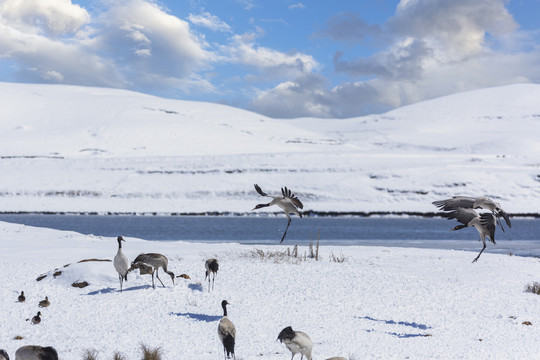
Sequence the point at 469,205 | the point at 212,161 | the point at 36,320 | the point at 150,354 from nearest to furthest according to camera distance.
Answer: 1. the point at 150,354
2. the point at 469,205
3. the point at 36,320
4. the point at 212,161

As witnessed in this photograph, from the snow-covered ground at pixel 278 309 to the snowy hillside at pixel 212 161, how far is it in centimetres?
4440

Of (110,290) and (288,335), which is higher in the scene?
(288,335)

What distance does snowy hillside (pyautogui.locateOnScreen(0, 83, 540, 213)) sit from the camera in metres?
64.6

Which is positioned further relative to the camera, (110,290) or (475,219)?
(110,290)

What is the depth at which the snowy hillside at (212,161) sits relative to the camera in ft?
212

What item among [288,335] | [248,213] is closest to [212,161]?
[248,213]

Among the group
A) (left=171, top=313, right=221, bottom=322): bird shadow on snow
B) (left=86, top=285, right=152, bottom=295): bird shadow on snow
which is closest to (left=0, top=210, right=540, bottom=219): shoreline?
(left=86, top=285, right=152, bottom=295): bird shadow on snow

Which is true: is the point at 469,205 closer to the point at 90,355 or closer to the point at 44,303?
the point at 90,355

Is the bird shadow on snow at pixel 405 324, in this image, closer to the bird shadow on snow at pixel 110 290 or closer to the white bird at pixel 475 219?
the white bird at pixel 475 219

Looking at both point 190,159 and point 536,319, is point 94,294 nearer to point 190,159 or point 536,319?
point 536,319

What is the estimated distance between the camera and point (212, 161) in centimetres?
8125

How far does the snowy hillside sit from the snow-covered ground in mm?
44402

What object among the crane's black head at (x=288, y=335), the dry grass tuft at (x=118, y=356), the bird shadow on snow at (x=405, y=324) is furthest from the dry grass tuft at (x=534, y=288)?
the dry grass tuft at (x=118, y=356)

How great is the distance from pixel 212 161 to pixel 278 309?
70193 mm
